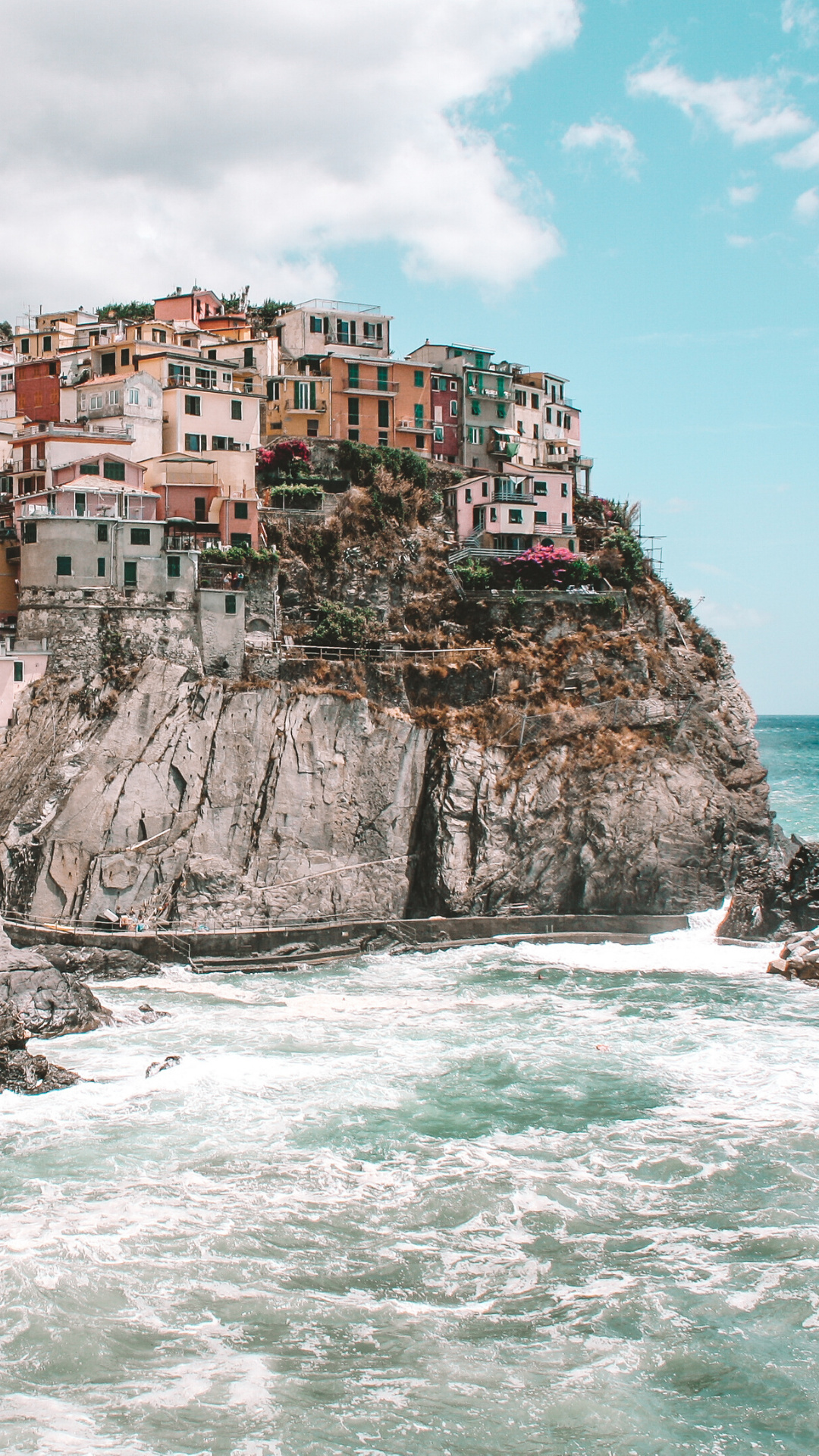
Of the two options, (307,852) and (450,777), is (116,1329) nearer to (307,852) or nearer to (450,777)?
(307,852)

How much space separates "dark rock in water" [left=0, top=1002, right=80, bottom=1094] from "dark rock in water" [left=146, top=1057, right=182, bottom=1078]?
7.16 feet

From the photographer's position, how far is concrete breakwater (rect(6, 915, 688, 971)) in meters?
50.3

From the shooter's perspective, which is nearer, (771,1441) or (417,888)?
(771,1441)

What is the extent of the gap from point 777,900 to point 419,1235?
3512 cm

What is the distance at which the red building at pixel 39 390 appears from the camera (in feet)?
225

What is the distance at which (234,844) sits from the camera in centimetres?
5409

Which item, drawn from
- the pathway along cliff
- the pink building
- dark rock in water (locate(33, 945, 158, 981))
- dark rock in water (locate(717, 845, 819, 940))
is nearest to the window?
the pink building

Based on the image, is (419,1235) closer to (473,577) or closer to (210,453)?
(473,577)

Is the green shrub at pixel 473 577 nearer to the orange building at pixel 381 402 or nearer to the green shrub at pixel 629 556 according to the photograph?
the green shrub at pixel 629 556

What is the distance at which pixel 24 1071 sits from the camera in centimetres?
3650

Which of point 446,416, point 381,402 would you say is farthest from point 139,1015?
point 446,416

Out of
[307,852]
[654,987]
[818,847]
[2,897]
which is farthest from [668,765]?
[2,897]

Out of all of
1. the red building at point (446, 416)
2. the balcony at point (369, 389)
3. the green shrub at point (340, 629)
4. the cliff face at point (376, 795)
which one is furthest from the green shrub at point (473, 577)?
the balcony at point (369, 389)

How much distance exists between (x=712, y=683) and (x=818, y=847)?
1103 centimetres
